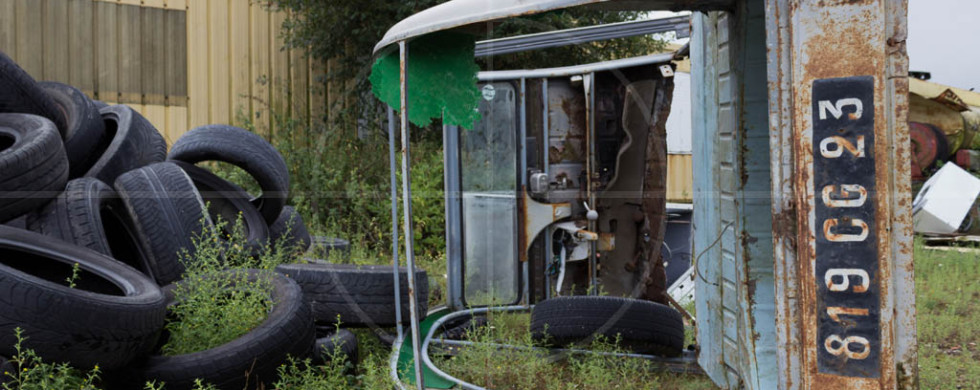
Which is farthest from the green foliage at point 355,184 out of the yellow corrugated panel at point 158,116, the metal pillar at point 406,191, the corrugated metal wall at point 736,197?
the corrugated metal wall at point 736,197

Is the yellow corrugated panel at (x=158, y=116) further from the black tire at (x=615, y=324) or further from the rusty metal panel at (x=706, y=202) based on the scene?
the rusty metal panel at (x=706, y=202)

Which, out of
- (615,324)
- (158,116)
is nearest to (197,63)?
(158,116)

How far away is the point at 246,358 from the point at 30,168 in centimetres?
201

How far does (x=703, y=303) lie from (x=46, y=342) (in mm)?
2984

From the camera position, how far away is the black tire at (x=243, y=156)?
20.6ft

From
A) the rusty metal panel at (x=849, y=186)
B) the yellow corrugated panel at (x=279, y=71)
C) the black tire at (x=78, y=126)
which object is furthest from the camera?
the yellow corrugated panel at (x=279, y=71)

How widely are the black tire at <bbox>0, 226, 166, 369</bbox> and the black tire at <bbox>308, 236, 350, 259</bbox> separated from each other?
312 cm

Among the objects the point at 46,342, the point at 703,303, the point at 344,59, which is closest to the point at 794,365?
the point at 703,303

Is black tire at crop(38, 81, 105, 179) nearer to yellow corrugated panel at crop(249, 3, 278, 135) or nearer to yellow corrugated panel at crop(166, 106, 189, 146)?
yellow corrugated panel at crop(166, 106, 189, 146)

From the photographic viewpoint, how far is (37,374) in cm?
350

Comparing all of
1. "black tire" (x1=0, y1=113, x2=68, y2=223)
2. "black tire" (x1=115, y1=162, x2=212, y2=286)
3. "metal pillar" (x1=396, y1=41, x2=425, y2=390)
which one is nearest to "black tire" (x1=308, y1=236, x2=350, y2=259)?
"black tire" (x1=115, y1=162, x2=212, y2=286)

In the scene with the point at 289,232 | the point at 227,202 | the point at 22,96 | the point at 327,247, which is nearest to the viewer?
the point at 22,96

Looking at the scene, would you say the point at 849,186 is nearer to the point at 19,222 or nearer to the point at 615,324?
the point at 615,324

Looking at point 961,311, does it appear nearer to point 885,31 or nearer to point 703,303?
point 703,303
